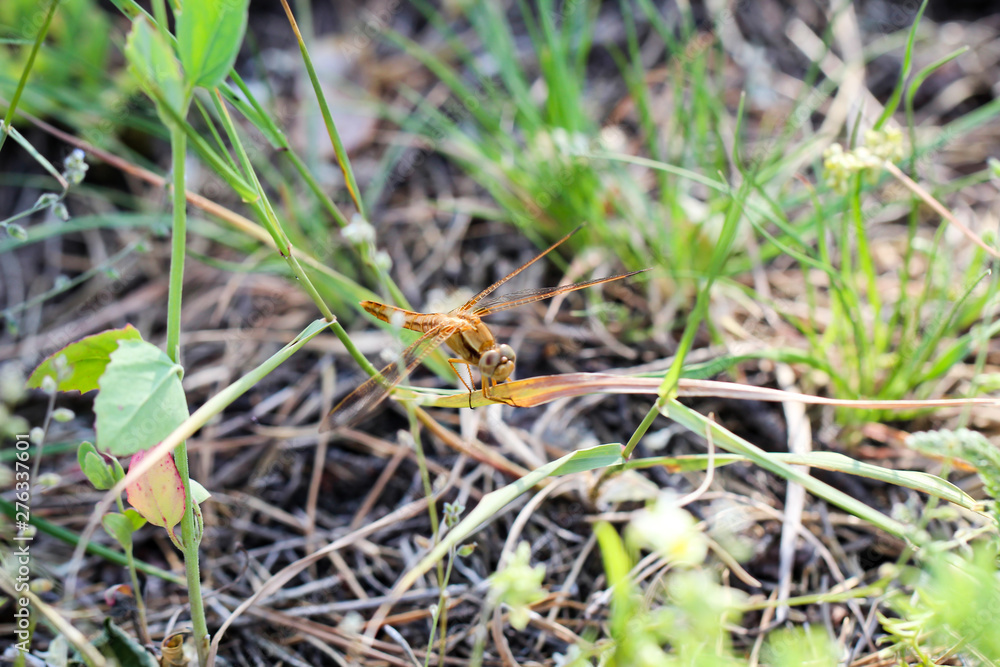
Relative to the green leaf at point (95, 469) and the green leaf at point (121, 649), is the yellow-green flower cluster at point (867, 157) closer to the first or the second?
the green leaf at point (95, 469)

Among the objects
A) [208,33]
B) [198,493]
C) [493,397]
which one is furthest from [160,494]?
[208,33]

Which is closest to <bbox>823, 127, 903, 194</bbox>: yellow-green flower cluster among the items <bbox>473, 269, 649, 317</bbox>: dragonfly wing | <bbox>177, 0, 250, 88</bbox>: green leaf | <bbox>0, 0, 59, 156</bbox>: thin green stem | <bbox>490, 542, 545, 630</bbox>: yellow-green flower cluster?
<bbox>473, 269, 649, 317</bbox>: dragonfly wing

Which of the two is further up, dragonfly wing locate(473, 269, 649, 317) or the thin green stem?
the thin green stem

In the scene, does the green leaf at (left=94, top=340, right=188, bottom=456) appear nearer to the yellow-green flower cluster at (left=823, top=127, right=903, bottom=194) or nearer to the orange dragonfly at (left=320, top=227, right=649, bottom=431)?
the orange dragonfly at (left=320, top=227, right=649, bottom=431)

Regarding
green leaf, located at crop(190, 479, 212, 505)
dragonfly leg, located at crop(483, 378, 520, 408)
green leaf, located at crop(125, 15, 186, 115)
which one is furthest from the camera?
dragonfly leg, located at crop(483, 378, 520, 408)

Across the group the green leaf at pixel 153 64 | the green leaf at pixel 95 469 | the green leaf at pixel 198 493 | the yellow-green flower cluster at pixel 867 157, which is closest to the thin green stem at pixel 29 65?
the green leaf at pixel 153 64

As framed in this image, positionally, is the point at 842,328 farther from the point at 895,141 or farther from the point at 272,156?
the point at 272,156

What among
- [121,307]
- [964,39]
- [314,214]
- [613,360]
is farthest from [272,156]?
[964,39]
